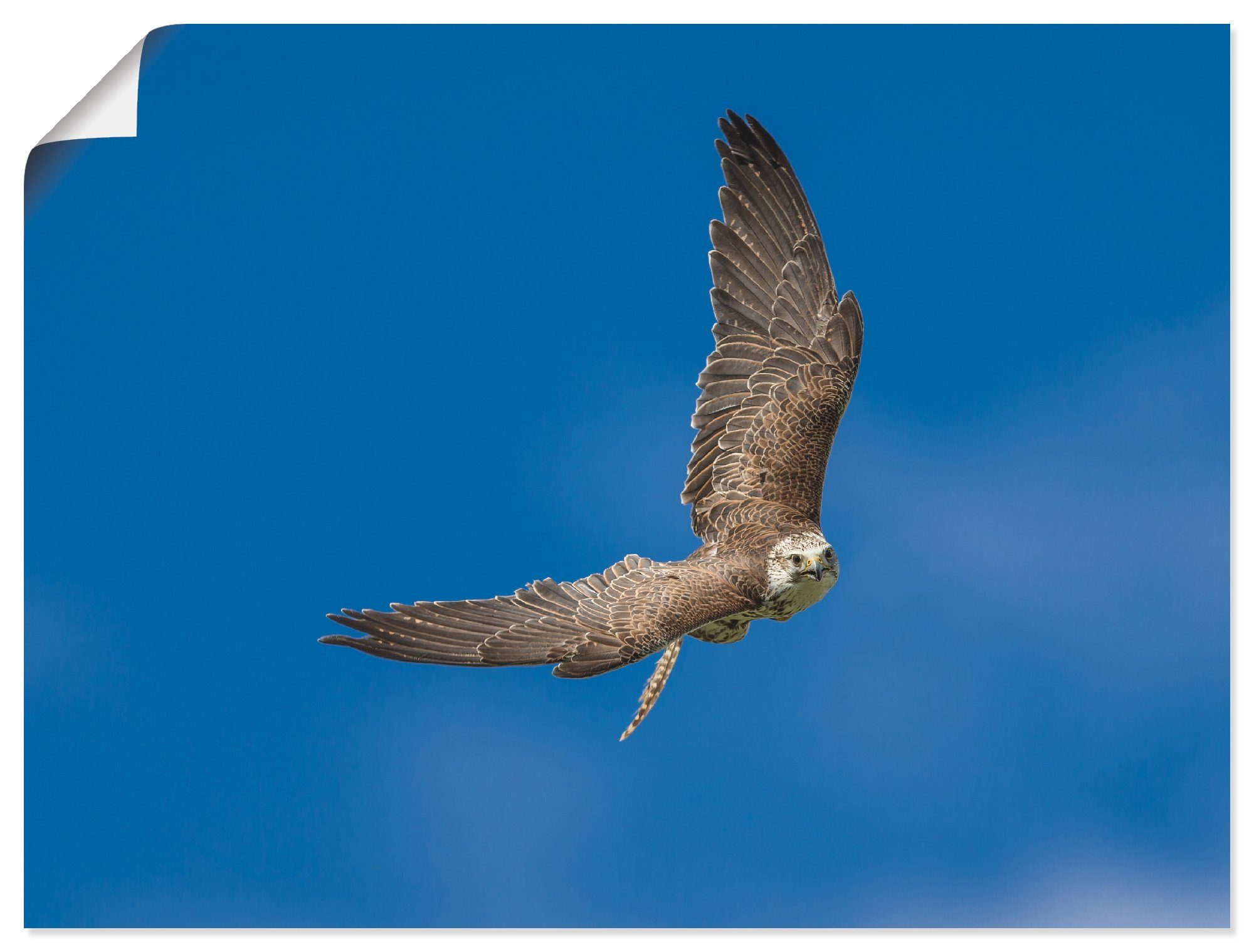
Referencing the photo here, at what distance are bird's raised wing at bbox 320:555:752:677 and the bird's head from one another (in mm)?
489

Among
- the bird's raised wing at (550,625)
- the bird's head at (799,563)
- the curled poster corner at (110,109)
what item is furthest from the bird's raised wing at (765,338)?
the curled poster corner at (110,109)

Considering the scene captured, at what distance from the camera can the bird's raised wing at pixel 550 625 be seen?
24.2ft

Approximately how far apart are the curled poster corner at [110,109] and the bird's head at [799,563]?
4.81 m

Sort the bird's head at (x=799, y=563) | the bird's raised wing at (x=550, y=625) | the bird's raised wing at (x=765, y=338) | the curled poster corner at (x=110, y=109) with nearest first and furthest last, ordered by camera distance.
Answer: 1. the bird's raised wing at (x=550, y=625)
2. the bird's head at (x=799, y=563)
3. the bird's raised wing at (x=765, y=338)
4. the curled poster corner at (x=110, y=109)

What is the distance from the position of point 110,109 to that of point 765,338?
168 inches

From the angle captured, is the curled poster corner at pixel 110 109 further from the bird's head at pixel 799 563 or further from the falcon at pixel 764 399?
the bird's head at pixel 799 563

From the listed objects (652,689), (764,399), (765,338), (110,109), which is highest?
(110,109)

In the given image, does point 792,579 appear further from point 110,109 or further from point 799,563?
point 110,109

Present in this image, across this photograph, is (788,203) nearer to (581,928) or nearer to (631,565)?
(631,565)

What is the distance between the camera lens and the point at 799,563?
27.8 ft

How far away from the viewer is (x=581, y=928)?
886 cm

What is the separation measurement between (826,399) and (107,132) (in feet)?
15.5

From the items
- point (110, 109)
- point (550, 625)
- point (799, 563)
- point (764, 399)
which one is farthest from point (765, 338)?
point (110, 109)
